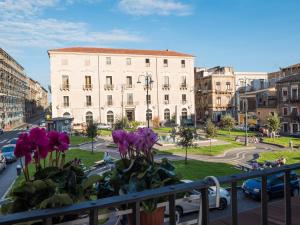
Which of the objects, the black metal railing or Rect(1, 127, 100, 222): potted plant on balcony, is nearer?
the black metal railing

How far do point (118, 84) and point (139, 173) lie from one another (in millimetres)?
53350

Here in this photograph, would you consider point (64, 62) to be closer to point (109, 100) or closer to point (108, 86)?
point (108, 86)

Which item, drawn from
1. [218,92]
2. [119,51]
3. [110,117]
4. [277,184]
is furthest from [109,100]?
[277,184]

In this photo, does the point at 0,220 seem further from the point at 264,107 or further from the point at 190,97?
the point at 190,97

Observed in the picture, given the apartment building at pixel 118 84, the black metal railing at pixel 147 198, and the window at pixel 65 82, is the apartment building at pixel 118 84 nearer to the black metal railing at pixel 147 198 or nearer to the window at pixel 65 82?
the window at pixel 65 82

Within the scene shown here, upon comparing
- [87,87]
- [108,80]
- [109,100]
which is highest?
[108,80]

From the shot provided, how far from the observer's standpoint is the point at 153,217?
7.73 ft

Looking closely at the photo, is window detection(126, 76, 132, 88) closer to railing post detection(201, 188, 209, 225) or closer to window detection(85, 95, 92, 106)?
window detection(85, 95, 92, 106)

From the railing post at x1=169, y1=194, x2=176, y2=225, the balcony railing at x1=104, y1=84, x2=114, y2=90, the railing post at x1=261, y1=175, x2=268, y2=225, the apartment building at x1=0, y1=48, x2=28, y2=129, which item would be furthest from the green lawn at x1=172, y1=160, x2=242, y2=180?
the apartment building at x1=0, y1=48, x2=28, y2=129

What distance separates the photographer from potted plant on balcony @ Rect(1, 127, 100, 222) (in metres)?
2.02

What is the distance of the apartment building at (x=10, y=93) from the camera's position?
62219mm

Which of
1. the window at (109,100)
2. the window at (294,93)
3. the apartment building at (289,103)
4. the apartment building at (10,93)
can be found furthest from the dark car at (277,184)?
the apartment building at (10,93)

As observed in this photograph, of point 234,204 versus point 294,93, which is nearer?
point 234,204

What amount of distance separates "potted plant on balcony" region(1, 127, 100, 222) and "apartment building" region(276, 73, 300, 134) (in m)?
45.9
